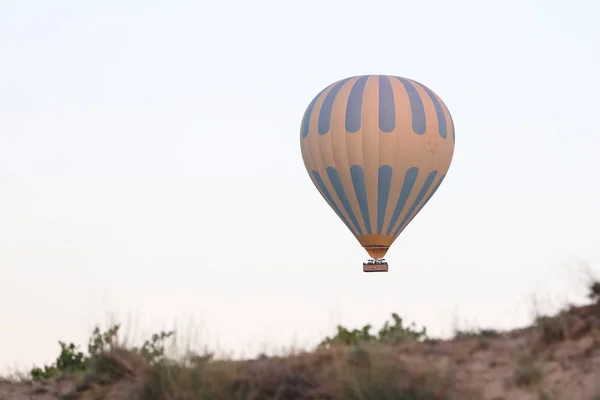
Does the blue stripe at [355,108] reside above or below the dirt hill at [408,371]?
above

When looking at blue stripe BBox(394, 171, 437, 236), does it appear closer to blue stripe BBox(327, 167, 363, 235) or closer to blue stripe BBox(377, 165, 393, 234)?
blue stripe BBox(377, 165, 393, 234)

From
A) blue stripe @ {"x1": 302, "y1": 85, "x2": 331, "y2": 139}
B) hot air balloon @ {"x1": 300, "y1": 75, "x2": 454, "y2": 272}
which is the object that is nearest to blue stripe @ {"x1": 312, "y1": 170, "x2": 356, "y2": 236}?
hot air balloon @ {"x1": 300, "y1": 75, "x2": 454, "y2": 272}

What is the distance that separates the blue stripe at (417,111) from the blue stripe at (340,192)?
3.66 meters

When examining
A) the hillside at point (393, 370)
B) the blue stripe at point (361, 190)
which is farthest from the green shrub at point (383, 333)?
the blue stripe at point (361, 190)

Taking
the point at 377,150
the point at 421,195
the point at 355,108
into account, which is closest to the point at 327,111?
the point at 355,108

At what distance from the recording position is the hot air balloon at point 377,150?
39031 mm

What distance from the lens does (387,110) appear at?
39125 millimetres

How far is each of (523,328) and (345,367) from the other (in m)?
3.33

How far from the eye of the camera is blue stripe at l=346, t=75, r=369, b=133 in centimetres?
3900

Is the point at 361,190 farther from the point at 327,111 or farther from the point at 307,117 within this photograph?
the point at 307,117

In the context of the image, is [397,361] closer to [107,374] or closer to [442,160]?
[107,374]

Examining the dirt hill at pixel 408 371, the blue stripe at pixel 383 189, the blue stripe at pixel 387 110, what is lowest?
the dirt hill at pixel 408 371

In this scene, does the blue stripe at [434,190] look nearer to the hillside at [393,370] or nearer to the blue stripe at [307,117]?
the blue stripe at [307,117]

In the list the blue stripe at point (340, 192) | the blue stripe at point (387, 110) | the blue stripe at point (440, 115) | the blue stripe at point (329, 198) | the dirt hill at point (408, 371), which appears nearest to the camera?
the dirt hill at point (408, 371)
